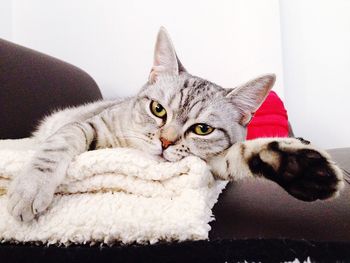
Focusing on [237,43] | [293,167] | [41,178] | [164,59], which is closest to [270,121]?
[237,43]

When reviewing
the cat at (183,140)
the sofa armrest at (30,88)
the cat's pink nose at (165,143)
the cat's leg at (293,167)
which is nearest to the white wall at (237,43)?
the sofa armrest at (30,88)

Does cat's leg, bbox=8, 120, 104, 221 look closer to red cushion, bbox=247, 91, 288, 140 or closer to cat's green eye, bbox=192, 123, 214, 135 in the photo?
cat's green eye, bbox=192, 123, 214, 135

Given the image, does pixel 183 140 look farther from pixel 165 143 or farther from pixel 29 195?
pixel 29 195

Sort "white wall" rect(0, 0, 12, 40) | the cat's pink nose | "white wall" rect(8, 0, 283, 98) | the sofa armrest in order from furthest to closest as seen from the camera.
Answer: "white wall" rect(0, 0, 12, 40) → "white wall" rect(8, 0, 283, 98) → the sofa armrest → the cat's pink nose

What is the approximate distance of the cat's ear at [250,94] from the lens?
2.74 feet

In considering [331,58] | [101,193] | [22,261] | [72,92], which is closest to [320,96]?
[331,58]

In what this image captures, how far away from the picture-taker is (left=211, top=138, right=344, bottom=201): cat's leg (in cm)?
46

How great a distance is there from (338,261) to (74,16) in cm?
188

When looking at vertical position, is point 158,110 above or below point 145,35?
below

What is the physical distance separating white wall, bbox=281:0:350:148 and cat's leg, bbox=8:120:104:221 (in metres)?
1.41

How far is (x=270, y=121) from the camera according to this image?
55.2 inches

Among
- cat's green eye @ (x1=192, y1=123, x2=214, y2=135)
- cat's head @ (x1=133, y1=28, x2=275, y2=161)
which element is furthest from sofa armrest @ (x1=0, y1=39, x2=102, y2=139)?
cat's green eye @ (x1=192, y1=123, x2=214, y2=135)

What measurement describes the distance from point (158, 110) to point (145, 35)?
3.66 ft

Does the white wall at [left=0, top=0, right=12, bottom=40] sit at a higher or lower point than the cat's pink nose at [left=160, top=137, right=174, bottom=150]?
higher
